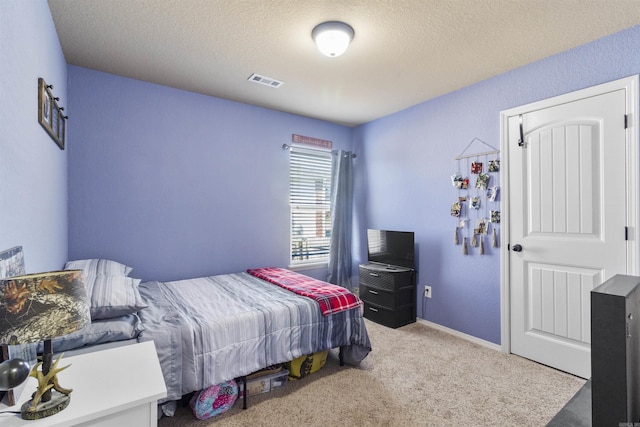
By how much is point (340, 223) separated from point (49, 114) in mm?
3150

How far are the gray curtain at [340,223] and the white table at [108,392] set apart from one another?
10.0 feet

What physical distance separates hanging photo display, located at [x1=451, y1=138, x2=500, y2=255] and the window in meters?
1.71

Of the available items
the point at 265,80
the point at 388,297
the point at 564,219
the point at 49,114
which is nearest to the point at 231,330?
the point at 49,114

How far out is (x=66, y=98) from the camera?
2.59 m

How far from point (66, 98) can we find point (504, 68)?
149 inches

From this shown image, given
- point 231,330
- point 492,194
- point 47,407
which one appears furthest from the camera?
point 492,194

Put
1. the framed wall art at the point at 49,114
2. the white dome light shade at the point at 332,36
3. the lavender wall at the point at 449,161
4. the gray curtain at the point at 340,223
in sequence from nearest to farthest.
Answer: the framed wall art at the point at 49,114 < the white dome light shade at the point at 332,36 < the lavender wall at the point at 449,161 < the gray curtain at the point at 340,223

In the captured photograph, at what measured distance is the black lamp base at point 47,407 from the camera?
0.87 m

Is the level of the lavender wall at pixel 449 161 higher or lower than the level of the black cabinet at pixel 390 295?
higher

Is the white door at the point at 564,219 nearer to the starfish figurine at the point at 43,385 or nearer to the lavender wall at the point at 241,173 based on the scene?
the lavender wall at the point at 241,173

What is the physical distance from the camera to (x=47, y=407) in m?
0.89

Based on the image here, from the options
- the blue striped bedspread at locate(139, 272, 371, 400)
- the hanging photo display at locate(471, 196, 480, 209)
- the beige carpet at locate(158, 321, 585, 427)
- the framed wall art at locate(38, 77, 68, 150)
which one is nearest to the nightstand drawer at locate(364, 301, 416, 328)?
the beige carpet at locate(158, 321, 585, 427)

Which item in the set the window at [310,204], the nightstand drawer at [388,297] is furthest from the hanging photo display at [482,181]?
the window at [310,204]

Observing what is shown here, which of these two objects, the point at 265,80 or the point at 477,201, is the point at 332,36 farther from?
the point at 477,201
